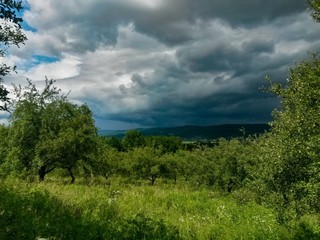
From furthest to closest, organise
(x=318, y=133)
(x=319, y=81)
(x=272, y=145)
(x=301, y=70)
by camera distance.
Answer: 1. (x=301, y=70)
2. (x=272, y=145)
3. (x=319, y=81)
4. (x=318, y=133)

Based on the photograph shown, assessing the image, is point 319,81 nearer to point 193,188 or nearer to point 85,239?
point 85,239

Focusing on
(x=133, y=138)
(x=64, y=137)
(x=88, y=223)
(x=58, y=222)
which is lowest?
(x=88, y=223)

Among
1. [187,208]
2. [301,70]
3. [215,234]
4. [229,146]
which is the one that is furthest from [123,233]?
[229,146]

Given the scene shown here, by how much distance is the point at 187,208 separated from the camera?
23.6 meters

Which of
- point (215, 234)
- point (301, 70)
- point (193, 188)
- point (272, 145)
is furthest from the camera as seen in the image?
point (193, 188)

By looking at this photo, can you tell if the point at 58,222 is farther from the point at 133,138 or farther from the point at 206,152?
the point at 133,138

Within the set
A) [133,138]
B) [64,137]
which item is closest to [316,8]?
[64,137]

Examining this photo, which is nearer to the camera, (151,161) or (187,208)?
(187,208)

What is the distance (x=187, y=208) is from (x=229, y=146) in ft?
64.6

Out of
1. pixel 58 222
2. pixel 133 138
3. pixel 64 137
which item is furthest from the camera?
pixel 133 138

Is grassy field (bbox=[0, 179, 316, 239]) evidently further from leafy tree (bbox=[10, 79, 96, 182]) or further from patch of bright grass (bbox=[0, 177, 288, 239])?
leafy tree (bbox=[10, 79, 96, 182])

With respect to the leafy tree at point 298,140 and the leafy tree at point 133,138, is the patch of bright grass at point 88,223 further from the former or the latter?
the leafy tree at point 133,138

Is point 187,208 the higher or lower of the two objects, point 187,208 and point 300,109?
the lower

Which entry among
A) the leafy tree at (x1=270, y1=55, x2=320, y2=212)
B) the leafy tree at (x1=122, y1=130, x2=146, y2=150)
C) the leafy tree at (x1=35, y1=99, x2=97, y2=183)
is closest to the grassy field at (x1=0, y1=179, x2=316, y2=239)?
the leafy tree at (x1=270, y1=55, x2=320, y2=212)
